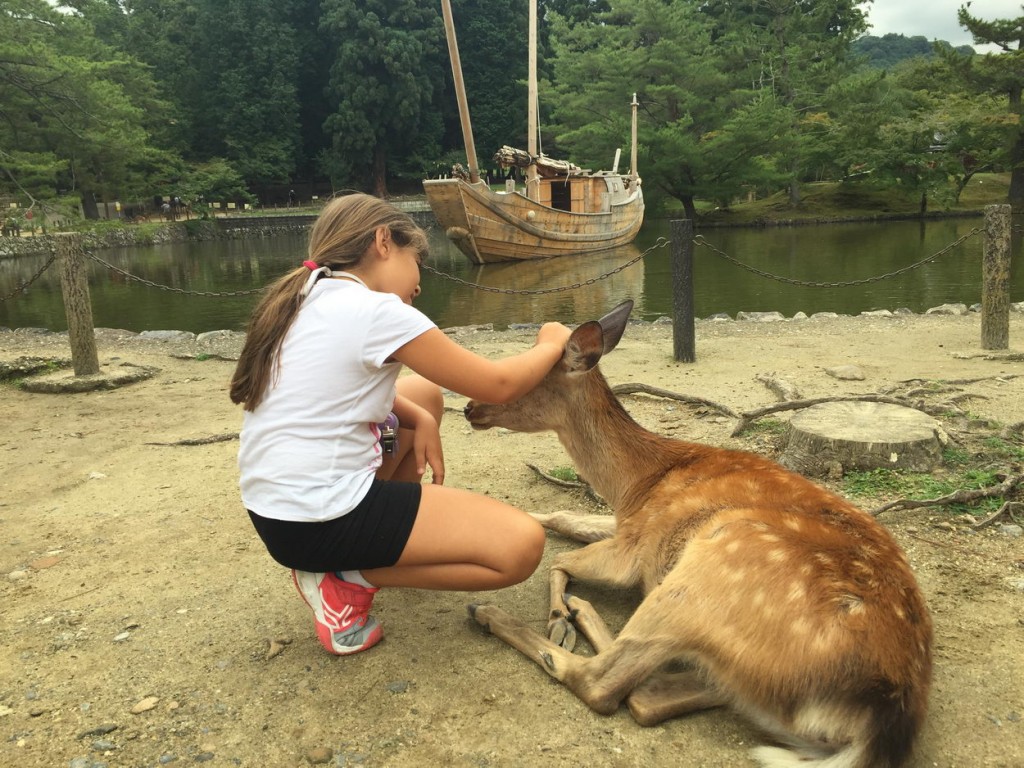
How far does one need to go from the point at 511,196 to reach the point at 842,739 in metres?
19.2

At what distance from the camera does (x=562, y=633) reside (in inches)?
100

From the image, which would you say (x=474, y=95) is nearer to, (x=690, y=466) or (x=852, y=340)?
(x=852, y=340)

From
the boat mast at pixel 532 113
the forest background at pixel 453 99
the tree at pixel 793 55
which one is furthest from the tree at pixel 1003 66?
the boat mast at pixel 532 113

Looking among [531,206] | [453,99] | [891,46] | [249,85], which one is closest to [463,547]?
[531,206]

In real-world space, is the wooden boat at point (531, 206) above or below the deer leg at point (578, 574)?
above

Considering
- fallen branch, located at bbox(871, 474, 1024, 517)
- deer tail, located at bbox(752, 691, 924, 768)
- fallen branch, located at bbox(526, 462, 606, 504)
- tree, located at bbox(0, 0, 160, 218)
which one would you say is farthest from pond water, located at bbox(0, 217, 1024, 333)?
deer tail, located at bbox(752, 691, 924, 768)

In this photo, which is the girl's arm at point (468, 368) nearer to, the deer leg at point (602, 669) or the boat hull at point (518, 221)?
the deer leg at point (602, 669)

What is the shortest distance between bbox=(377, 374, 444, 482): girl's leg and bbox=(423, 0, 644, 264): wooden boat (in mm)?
14829

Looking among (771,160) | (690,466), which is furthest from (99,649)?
(771,160)

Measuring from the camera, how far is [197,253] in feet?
89.5

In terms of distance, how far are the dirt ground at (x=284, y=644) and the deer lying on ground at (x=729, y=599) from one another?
132 millimetres

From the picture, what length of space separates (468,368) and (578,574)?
94 centimetres

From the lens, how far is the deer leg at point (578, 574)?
8.42 feet

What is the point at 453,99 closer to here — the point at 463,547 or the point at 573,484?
the point at 573,484
